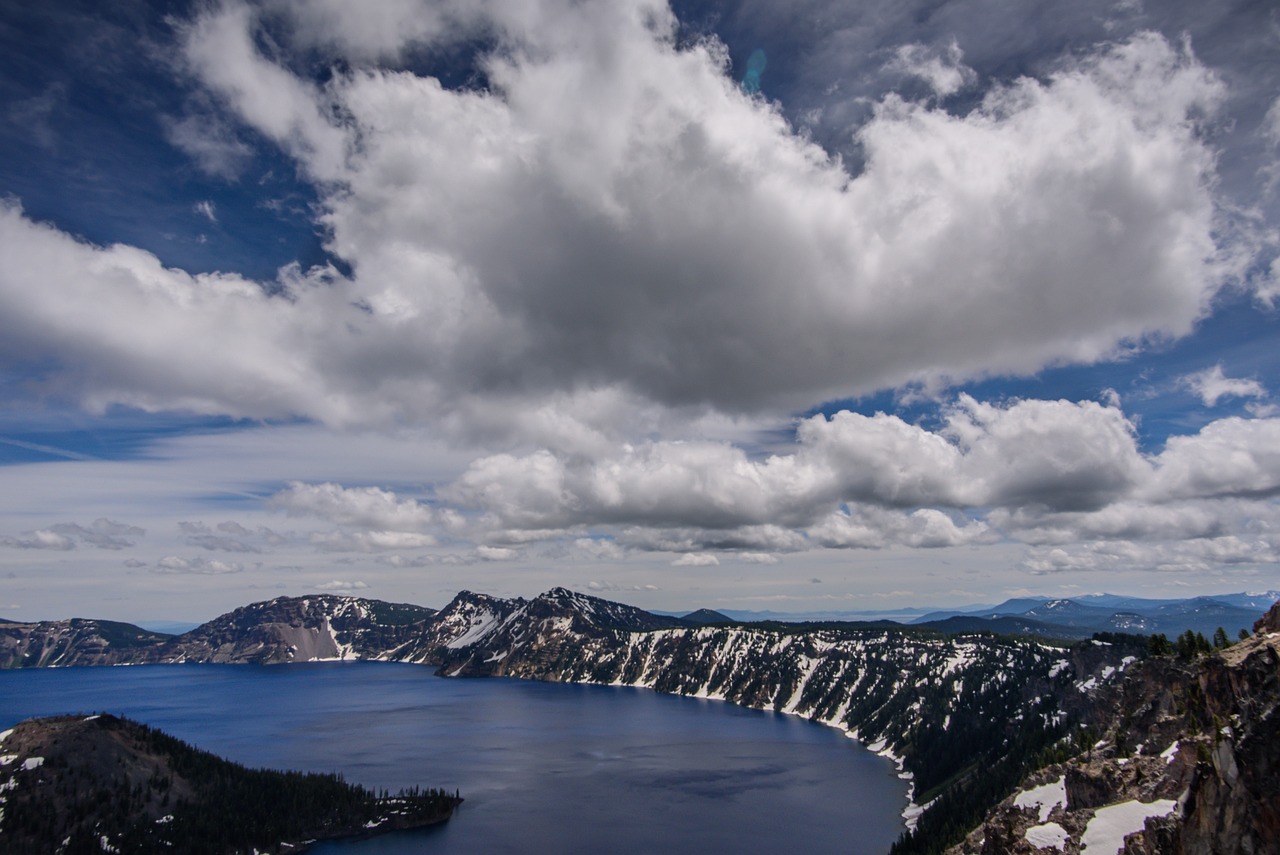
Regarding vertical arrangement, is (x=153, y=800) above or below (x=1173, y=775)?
below

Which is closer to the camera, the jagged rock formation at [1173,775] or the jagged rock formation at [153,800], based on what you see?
the jagged rock formation at [1173,775]

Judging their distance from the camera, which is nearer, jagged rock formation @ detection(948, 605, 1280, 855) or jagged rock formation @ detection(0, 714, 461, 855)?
jagged rock formation @ detection(948, 605, 1280, 855)

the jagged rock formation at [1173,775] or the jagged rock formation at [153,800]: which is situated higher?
the jagged rock formation at [1173,775]

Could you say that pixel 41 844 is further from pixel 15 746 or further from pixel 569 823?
pixel 569 823

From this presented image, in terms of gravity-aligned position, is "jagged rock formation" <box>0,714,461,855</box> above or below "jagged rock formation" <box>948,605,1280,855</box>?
below
